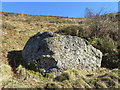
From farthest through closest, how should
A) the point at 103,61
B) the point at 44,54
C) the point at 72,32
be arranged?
the point at 72,32, the point at 103,61, the point at 44,54

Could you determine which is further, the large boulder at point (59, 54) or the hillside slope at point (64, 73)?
the large boulder at point (59, 54)

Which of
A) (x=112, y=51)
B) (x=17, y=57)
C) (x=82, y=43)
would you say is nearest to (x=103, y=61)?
(x=112, y=51)

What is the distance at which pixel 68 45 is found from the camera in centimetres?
720

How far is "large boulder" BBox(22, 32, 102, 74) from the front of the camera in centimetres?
635

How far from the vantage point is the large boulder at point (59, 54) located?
20.8 feet

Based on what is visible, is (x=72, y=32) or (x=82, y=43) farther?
(x=72, y=32)

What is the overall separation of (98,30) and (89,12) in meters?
2.34

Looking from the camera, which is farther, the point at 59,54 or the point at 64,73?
the point at 59,54

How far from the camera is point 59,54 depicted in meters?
6.62

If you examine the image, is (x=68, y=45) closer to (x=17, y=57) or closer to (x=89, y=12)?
(x=17, y=57)

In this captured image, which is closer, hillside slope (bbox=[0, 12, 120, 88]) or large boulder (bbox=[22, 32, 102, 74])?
hillside slope (bbox=[0, 12, 120, 88])

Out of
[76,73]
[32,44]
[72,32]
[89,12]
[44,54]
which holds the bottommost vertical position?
[76,73]

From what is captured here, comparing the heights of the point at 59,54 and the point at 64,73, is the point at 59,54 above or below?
above

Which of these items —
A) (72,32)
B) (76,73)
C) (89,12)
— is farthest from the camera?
(89,12)
